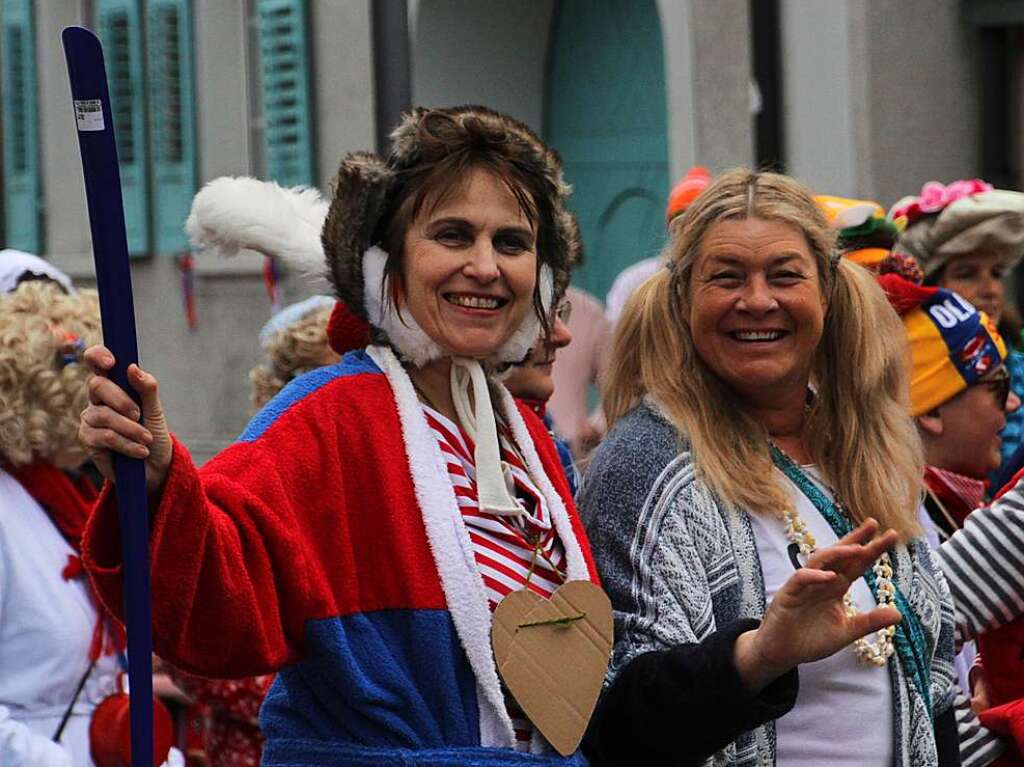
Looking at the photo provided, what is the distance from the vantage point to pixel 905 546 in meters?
3.33

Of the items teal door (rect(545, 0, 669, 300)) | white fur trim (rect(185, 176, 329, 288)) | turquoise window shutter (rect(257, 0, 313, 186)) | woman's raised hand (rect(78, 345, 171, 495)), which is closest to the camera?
woman's raised hand (rect(78, 345, 171, 495))

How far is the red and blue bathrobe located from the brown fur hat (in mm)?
193

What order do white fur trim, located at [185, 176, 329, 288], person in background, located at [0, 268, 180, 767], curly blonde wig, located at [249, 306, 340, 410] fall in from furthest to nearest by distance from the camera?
1. curly blonde wig, located at [249, 306, 340, 410]
2. person in background, located at [0, 268, 180, 767]
3. white fur trim, located at [185, 176, 329, 288]

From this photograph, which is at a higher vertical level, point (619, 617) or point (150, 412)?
point (150, 412)

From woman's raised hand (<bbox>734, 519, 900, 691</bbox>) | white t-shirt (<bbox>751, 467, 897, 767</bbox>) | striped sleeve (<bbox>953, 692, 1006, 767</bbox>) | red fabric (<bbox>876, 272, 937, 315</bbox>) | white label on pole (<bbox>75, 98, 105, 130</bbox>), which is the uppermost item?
white label on pole (<bbox>75, 98, 105, 130</bbox>)

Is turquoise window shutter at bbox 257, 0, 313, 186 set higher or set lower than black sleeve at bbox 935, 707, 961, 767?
higher

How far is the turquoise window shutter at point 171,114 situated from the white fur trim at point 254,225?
9.23 m

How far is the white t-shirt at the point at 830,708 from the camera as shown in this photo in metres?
3.06

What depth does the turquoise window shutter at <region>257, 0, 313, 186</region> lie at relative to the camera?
11.2 m

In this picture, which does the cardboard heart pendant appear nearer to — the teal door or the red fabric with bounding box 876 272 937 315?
the red fabric with bounding box 876 272 937 315

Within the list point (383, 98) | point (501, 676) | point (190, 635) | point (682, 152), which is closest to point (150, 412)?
point (190, 635)

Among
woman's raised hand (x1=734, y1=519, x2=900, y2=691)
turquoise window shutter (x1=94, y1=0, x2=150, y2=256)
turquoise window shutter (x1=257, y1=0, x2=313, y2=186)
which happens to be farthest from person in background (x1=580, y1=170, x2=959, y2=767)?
turquoise window shutter (x1=94, y1=0, x2=150, y2=256)

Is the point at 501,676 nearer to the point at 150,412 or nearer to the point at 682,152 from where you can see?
the point at 150,412

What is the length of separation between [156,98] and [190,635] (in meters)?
10.3
